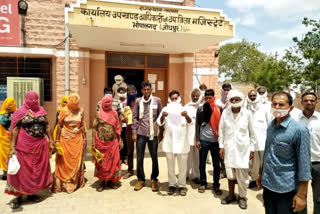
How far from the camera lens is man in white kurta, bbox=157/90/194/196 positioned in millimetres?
3877

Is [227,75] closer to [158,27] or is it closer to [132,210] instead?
[158,27]

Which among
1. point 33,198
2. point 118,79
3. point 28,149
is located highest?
point 118,79

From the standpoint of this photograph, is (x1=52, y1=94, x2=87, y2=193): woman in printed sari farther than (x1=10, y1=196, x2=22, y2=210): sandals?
Yes

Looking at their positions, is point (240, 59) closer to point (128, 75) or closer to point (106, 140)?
point (128, 75)

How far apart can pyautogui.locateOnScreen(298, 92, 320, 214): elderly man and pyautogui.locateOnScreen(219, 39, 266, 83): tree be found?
106ft

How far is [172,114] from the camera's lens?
3.94m

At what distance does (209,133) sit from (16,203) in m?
3.20

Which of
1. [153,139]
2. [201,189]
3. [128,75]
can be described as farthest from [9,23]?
[201,189]

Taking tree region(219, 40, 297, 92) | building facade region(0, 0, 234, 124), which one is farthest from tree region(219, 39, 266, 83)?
building facade region(0, 0, 234, 124)

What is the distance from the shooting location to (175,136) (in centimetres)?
389

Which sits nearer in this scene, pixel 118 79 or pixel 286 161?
Answer: pixel 286 161

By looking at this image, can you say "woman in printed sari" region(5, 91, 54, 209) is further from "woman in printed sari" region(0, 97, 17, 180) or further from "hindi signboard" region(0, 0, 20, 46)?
"hindi signboard" region(0, 0, 20, 46)

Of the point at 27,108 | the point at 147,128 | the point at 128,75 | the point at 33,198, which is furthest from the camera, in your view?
the point at 128,75

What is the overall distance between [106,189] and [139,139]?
108 centimetres
